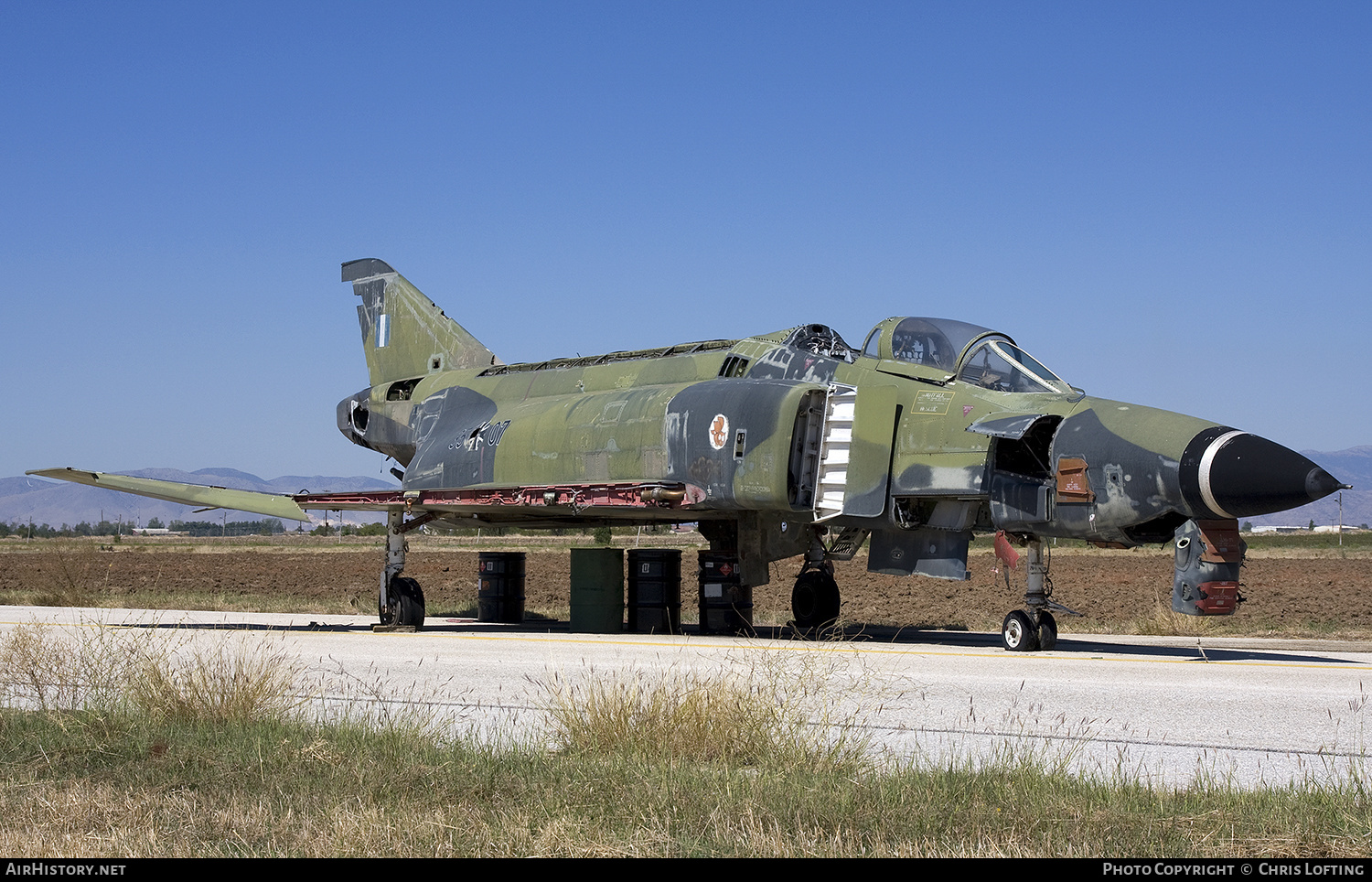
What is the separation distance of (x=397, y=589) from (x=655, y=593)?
3.77 meters

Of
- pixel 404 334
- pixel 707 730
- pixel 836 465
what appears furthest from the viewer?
pixel 404 334

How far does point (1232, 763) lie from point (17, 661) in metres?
9.56

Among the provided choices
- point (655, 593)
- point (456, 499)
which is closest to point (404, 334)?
point (456, 499)

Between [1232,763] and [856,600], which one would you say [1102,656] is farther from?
[856,600]

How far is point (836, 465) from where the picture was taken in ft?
49.9

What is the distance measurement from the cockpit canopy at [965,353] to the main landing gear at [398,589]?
755 centimetres

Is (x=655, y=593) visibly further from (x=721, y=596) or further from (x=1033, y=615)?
(x=1033, y=615)


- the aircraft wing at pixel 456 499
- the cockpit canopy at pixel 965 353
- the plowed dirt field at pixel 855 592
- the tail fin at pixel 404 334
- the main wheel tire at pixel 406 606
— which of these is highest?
the tail fin at pixel 404 334

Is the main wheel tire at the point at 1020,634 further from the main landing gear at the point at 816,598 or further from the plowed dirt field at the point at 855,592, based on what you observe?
the main landing gear at the point at 816,598

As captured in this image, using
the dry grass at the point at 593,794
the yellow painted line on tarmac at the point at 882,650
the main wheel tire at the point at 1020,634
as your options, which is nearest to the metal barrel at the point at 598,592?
the yellow painted line on tarmac at the point at 882,650

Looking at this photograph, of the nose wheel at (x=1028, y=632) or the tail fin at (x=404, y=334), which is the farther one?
the tail fin at (x=404, y=334)

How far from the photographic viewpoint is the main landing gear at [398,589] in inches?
717

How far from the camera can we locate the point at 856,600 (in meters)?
27.0
